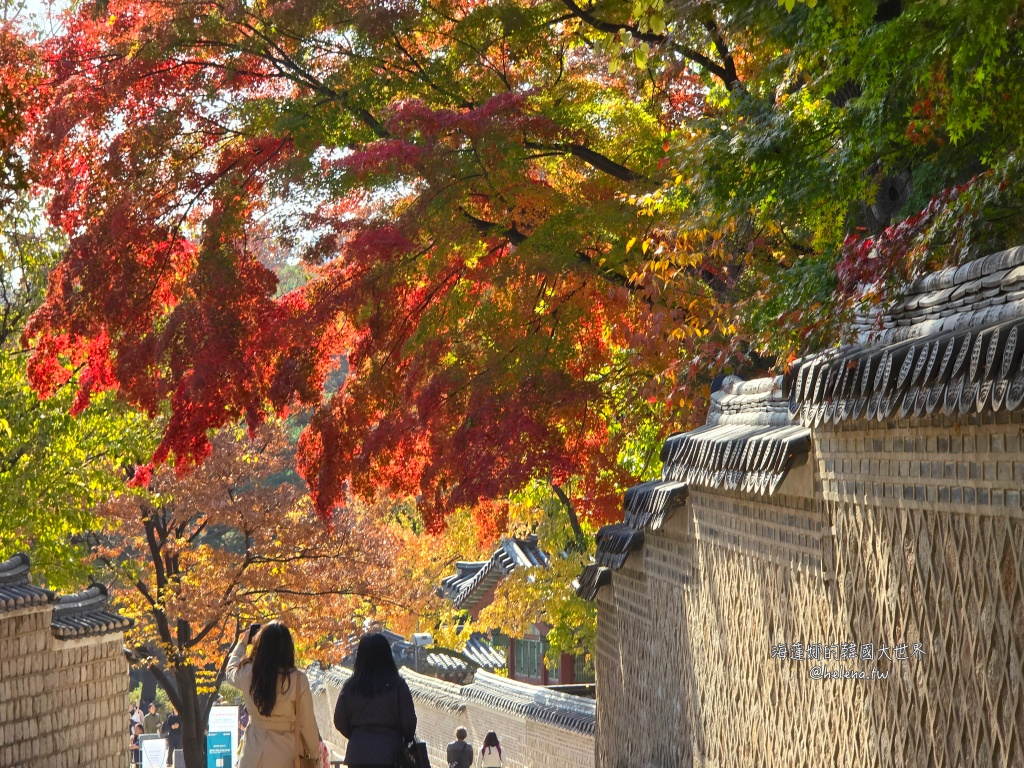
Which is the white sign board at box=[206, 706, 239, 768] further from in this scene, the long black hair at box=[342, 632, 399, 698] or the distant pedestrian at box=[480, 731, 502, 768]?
the long black hair at box=[342, 632, 399, 698]

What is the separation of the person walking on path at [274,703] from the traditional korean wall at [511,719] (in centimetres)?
1015

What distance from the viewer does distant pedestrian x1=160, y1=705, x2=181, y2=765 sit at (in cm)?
3158

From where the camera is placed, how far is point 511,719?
21688 millimetres

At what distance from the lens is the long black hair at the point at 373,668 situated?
749 cm

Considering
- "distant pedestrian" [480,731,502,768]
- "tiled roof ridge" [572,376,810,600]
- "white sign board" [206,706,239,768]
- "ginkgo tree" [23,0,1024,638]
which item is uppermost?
"ginkgo tree" [23,0,1024,638]

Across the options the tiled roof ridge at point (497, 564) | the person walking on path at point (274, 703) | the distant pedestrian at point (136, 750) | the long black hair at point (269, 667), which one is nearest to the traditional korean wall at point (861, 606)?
the person walking on path at point (274, 703)

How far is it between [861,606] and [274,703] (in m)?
3.43

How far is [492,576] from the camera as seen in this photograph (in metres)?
28.5

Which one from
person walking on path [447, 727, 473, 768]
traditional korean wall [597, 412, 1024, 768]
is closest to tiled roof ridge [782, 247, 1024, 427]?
traditional korean wall [597, 412, 1024, 768]

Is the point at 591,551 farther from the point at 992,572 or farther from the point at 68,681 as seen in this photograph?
the point at 992,572

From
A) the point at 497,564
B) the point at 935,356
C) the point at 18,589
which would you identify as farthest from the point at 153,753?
the point at 935,356

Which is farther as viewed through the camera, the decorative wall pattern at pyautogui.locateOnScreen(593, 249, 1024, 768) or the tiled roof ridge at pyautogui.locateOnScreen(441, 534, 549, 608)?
the tiled roof ridge at pyautogui.locateOnScreen(441, 534, 549, 608)

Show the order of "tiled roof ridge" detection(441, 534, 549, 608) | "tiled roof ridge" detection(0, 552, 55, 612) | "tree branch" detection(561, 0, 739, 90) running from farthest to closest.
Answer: "tiled roof ridge" detection(441, 534, 549, 608) → "tiled roof ridge" detection(0, 552, 55, 612) → "tree branch" detection(561, 0, 739, 90)

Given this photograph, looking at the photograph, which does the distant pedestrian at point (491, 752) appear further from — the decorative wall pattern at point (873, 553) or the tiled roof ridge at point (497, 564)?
the decorative wall pattern at point (873, 553)
